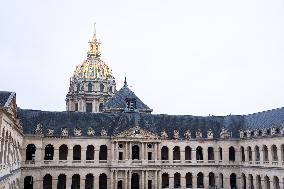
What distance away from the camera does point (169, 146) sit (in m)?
73.4

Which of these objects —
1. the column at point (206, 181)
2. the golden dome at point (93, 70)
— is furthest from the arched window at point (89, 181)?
the golden dome at point (93, 70)

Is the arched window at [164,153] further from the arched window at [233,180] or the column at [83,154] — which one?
the column at [83,154]

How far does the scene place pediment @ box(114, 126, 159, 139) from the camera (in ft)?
232

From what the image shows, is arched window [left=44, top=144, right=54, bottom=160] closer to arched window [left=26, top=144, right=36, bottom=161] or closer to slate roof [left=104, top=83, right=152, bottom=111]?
arched window [left=26, top=144, right=36, bottom=161]

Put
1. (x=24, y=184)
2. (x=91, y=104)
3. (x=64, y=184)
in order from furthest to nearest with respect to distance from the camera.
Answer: (x=91, y=104) → (x=64, y=184) → (x=24, y=184)

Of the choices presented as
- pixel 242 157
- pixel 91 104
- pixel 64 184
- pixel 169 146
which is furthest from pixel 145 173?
pixel 91 104

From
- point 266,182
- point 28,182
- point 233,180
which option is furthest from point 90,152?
point 266,182

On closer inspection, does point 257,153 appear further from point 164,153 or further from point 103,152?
point 103,152

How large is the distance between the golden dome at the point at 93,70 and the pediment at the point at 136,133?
48284 mm

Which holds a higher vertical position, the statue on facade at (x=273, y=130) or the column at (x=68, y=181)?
the statue on facade at (x=273, y=130)

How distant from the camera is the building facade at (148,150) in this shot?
65.4m

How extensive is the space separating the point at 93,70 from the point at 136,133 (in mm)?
50249

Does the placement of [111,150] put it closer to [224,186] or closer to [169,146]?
[169,146]

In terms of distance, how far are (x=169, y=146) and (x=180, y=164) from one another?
409cm
